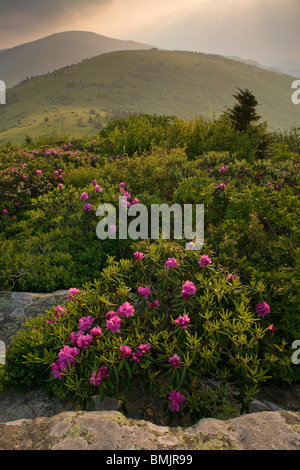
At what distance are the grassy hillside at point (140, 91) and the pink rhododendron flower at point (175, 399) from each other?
3474 inches

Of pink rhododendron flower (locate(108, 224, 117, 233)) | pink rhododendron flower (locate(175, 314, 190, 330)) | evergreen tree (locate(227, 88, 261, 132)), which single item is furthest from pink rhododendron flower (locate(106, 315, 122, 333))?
evergreen tree (locate(227, 88, 261, 132))

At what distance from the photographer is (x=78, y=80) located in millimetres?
140125

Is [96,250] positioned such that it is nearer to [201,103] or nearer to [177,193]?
[177,193]

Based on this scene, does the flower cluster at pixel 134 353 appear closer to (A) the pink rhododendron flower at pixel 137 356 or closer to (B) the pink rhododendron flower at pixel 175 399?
(A) the pink rhododendron flower at pixel 137 356

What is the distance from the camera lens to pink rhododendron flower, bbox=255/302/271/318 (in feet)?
8.98

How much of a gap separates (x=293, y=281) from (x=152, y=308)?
1341 mm

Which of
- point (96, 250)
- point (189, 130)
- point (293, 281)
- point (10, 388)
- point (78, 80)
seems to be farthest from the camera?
point (78, 80)

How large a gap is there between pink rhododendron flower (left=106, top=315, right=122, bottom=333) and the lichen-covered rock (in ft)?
2.29

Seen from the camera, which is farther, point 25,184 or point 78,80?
point 78,80

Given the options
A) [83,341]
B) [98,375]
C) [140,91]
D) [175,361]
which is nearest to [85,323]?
[83,341]

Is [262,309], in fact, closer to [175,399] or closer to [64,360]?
[175,399]

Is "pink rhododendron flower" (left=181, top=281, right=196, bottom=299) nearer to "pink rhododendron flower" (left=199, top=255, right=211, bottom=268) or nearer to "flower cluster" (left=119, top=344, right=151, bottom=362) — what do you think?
"pink rhododendron flower" (left=199, top=255, right=211, bottom=268)

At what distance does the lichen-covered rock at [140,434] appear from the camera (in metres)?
1.59

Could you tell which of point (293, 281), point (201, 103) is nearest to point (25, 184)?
point (293, 281)
